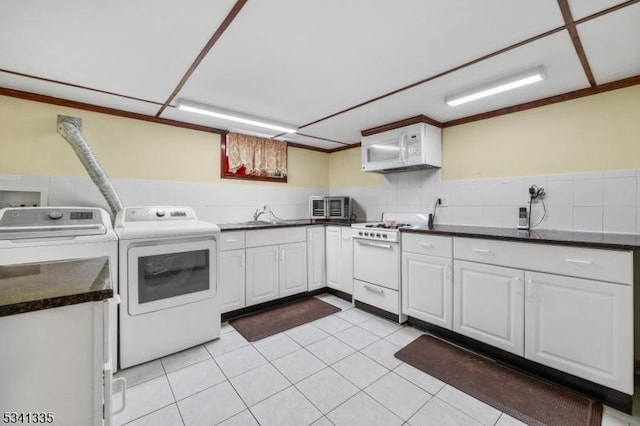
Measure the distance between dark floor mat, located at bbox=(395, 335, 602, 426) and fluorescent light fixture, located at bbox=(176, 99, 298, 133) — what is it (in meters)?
2.61

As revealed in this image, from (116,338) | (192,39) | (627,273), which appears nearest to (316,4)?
(192,39)

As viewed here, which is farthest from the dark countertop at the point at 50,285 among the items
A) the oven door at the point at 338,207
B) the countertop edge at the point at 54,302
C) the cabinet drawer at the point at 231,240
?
the oven door at the point at 338,207

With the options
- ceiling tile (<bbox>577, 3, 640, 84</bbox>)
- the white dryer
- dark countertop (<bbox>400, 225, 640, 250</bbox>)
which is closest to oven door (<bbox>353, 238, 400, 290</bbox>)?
dark countertop (<bbox>400, 225, 640, 250</bbox>)

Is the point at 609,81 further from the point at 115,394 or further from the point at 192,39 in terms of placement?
the point at 115,394

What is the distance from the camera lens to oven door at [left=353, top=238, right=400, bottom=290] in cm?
281

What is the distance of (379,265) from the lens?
2953mm

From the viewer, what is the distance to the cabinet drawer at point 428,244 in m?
2.43

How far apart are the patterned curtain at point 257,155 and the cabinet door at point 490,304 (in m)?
2.57

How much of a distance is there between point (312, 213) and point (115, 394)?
2739 millimetres

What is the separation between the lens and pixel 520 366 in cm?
205

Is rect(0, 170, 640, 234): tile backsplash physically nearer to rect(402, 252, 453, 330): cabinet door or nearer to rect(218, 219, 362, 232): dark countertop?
rect(218, 219, 362, 232): dark countertop

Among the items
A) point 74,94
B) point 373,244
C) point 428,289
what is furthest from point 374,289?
point 74,94

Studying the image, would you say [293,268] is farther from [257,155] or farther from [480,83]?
[480,83]

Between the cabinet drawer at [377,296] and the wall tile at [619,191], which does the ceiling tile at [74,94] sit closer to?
the cabinet drawer at [377,296]
